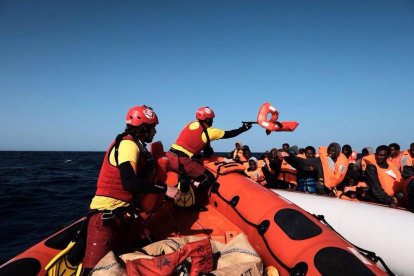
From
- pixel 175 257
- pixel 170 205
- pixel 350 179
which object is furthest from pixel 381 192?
pixel 175 257

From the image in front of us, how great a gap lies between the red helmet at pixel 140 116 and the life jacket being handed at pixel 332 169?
401 cm

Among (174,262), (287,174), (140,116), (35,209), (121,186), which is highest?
(140,116)

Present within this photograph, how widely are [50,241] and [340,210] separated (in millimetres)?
3481

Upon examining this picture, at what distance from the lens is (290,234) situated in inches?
107

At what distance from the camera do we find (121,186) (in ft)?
8.21

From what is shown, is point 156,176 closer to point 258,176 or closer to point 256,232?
point 256,232

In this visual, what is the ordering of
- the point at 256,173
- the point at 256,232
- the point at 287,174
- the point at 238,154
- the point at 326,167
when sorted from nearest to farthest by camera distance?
the point at 256,232 → the point at 326,167 → the point at 287,174 → the point at 256,173 → the point at 238,154

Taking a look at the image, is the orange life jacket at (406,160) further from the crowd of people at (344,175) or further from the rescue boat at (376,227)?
the rescue boat at (376,227)

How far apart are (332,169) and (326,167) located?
0.46ft

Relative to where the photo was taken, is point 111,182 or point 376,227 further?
point 376,227

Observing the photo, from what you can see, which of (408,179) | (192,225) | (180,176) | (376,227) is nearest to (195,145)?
(180,176)

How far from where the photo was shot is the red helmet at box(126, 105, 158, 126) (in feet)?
8.35

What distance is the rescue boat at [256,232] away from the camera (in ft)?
7.39

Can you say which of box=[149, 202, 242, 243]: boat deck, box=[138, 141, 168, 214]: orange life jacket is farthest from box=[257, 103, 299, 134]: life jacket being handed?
box=[138, 141, 168, 214]: orange life jacket
